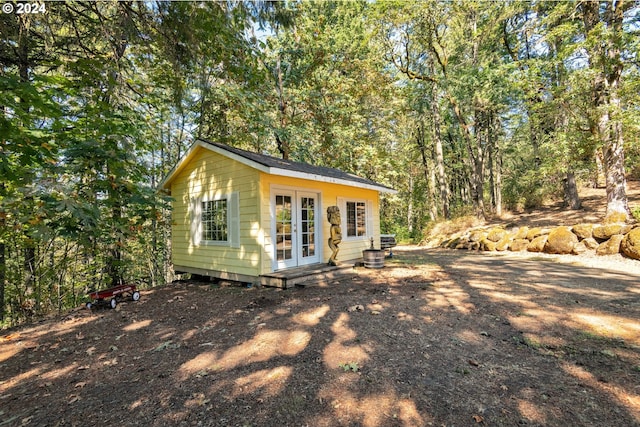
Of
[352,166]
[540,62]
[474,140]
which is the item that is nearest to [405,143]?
[474,140]

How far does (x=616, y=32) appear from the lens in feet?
25.7

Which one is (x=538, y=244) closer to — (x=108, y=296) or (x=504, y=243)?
(x=504, y=243)

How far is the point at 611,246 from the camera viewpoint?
7.61 meters

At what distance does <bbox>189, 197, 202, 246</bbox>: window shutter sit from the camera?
7.57 meters

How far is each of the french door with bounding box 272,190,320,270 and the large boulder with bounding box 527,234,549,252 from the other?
7375 millimetres

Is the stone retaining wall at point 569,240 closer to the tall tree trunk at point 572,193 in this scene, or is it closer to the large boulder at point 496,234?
the large boulder at point 496,234

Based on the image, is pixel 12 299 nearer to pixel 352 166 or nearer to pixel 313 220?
pixel 313 220

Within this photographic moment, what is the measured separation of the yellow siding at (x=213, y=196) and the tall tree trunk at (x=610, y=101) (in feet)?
32.0

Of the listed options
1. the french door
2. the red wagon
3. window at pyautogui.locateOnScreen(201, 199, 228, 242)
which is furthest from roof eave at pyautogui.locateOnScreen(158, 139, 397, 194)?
the red wagon

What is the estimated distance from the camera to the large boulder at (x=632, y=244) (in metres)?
6.93

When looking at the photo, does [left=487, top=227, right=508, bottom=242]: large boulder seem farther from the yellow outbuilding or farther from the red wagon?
the red wagon

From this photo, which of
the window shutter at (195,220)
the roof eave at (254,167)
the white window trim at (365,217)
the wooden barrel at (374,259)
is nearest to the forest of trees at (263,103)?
the roof eave at (254,167)

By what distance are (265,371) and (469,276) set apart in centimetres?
536

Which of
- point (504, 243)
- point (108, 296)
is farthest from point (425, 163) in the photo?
point (108, 296)
